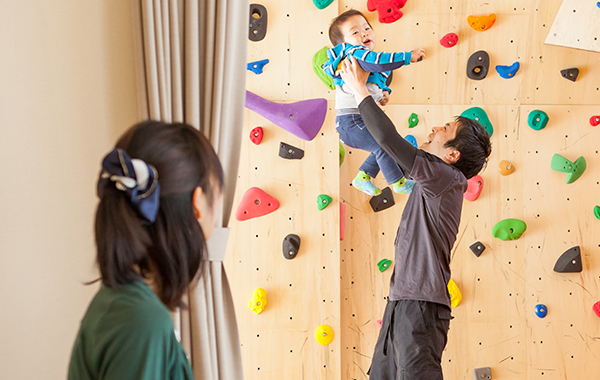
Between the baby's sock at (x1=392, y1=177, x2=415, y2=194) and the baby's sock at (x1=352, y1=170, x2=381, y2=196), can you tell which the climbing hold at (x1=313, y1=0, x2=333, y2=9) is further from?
the baby's sock at (x1=392, y1=177, x2=415, y2=194)

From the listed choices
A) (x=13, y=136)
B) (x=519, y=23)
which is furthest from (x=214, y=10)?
(x=519, y=23)

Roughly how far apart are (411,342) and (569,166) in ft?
5.33

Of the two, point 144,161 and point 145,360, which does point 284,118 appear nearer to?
point 144,161

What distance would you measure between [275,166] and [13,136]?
1475 mm

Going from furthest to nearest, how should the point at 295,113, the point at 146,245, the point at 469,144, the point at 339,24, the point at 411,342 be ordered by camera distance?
1. the point at 295,113
2. the point at 339,24
3. the point at 469,144
4. the point at 411,342
5. the point at 146,245

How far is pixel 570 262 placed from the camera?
8.22 feet

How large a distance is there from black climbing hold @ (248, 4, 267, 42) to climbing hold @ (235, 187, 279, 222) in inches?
33.3

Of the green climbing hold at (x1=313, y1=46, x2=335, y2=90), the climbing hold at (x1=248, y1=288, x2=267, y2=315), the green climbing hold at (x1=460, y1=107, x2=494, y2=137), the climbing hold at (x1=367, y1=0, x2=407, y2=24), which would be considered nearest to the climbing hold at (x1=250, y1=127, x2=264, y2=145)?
the green climbing hold at (x1=313, y1=46, x2=335, y2=90)

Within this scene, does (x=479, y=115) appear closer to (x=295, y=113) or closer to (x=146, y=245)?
(x=295, y=113)

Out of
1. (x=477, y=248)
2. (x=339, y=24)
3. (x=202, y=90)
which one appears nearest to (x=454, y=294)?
(x=477, y=248)

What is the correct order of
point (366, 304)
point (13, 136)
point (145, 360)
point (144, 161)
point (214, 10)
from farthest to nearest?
point (366, 304) < point (214, 10) < point (13, 136) < point (144, 161) < point (145, 360)

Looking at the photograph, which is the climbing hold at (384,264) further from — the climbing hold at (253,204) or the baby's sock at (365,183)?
the climbing hold at (253,204)

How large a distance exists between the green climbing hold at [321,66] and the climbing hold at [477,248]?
1.23m

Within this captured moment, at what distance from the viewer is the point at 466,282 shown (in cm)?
250
